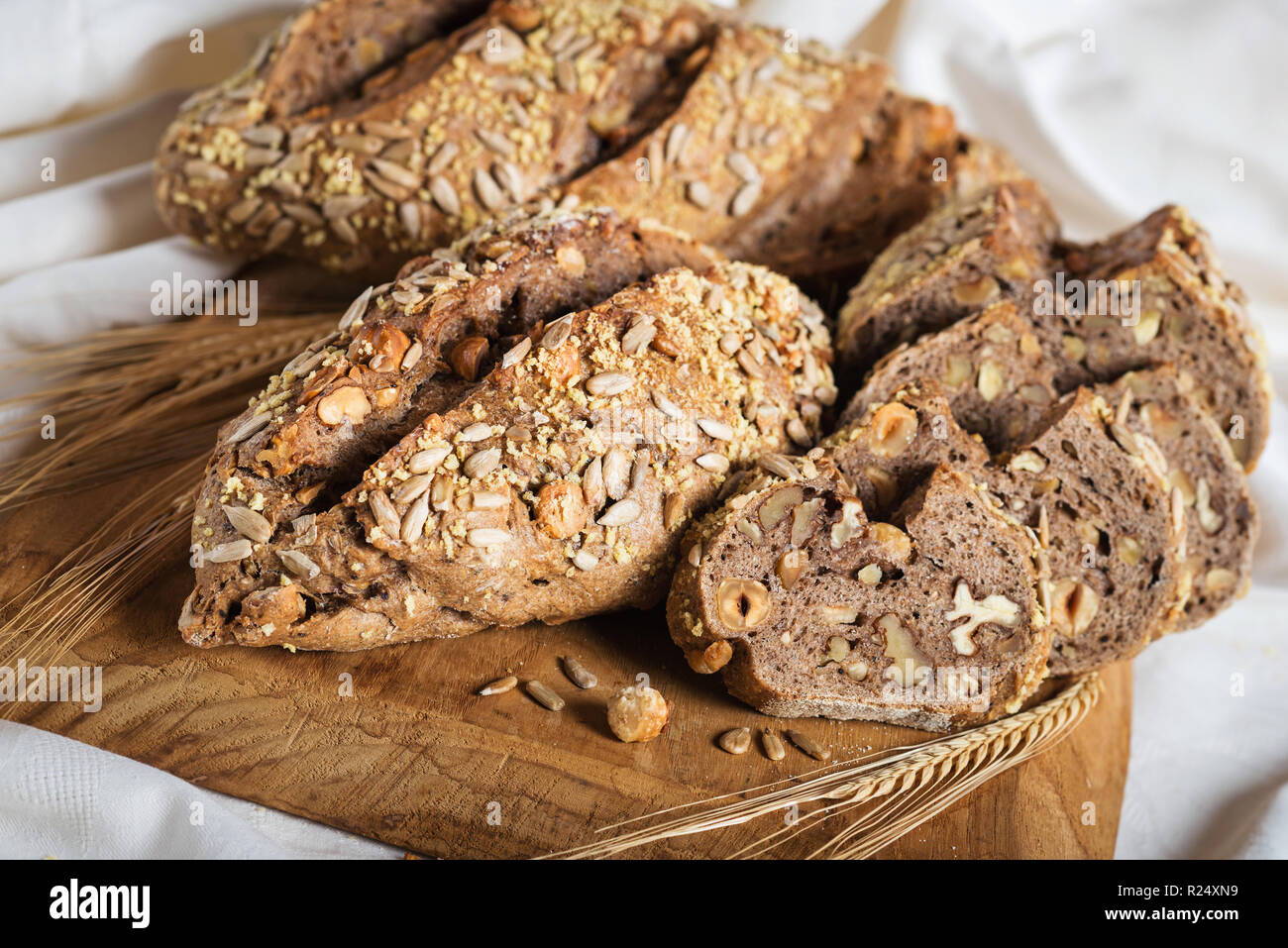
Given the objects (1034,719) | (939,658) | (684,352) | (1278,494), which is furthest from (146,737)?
(1278,494)

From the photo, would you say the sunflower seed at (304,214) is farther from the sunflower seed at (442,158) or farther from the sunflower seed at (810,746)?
the sunflower seed at (810,746)

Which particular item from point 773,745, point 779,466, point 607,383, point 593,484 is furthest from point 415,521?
point 773,745

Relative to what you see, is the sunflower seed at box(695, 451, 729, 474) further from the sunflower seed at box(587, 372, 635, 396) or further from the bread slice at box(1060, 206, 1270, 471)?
the bread slice at box(1060, 206, 1270, 471)

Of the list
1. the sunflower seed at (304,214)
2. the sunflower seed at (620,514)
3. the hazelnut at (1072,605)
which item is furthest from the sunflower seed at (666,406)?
the sunflower seed at (304,214)

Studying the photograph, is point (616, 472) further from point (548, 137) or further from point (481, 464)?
point (548, 137)

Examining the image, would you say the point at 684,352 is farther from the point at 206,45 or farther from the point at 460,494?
the point at 206,45

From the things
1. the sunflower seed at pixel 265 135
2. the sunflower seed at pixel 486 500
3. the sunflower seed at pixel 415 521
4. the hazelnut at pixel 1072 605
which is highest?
the sunflower seed at pixel 265 135
